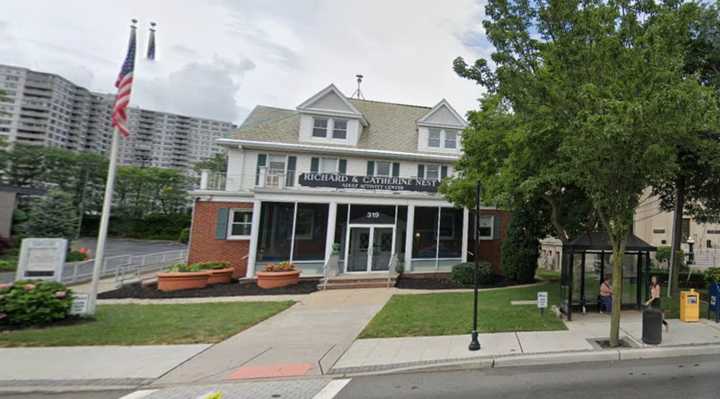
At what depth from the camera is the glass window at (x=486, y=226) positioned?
2052 cm

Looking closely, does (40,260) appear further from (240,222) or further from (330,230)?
(330,230)

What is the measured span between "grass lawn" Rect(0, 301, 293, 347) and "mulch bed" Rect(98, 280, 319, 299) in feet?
6.40

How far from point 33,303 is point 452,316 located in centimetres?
1130

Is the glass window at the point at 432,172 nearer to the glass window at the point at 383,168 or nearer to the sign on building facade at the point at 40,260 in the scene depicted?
the glass window at the point at 383,168

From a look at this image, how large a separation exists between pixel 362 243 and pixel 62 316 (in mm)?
11678

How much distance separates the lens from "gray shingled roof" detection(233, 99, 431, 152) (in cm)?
2064

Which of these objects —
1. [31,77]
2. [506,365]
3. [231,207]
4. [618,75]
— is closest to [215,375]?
[506,365]

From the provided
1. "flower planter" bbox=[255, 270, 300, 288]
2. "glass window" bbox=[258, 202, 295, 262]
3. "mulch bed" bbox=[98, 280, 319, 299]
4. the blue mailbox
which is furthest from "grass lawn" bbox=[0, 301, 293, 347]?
the blue mailbox

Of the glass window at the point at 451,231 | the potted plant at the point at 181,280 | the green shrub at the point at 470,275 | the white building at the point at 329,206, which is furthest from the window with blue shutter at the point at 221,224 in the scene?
the green shrub at the point at 470,275

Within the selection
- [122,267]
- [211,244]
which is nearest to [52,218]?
[122,267]

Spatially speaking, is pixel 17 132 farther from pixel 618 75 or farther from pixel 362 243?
pixel 618 75

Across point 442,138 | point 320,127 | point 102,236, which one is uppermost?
point 442,138

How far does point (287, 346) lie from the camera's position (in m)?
8.12

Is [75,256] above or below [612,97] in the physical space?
below
